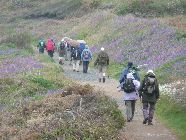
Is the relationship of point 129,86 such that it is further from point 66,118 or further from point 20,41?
point 20,41

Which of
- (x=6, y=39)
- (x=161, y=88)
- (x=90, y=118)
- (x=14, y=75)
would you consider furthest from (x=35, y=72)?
(x=6, y=39)

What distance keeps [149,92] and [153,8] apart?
34.0m

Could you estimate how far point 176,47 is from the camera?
32156 mm

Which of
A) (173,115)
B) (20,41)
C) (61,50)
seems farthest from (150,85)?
(20,41)

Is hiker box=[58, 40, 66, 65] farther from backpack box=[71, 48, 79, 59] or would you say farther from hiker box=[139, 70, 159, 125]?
hiker box=[139, 70, 159, 125]

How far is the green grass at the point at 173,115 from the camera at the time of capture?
18.4 metres

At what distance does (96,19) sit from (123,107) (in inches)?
1184

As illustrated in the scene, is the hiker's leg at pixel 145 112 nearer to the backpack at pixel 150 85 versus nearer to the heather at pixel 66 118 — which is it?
the backpack at pixel 150 85

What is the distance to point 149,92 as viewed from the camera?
732 inches

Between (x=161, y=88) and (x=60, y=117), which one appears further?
(x=161, y=88)

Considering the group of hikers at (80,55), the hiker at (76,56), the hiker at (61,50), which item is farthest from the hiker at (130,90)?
the hiker at (61,50)

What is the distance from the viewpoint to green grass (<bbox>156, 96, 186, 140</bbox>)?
18353mm

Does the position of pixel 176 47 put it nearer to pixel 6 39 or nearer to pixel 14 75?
pixel 14 75

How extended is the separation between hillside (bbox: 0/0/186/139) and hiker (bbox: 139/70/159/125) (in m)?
1.22
